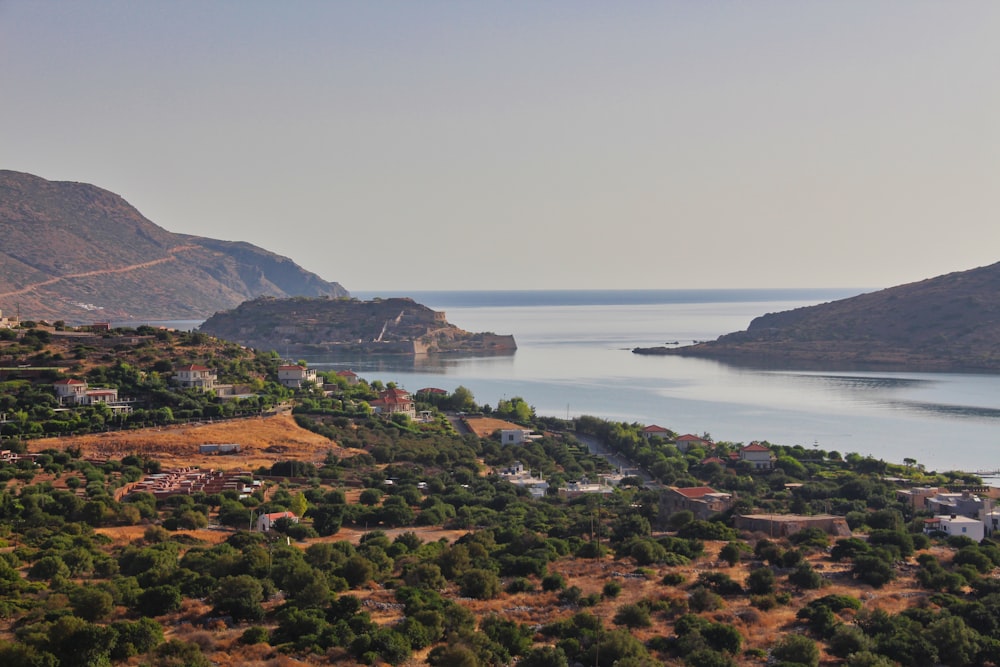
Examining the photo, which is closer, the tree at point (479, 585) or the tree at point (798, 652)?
the tree at point (798, 652)

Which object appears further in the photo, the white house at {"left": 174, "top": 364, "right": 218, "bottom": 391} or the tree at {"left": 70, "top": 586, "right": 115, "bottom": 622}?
the white house at {"left": 174, "top": 364, "right": 218, "bottom": 391}

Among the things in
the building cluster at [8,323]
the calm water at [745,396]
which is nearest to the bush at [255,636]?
the calm water at [745,396]

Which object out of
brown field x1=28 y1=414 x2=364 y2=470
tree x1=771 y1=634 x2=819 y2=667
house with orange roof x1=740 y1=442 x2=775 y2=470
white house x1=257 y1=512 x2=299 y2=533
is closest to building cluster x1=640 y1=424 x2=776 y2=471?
house with orange roof x1=740 y1=442 x2=775 y2=470

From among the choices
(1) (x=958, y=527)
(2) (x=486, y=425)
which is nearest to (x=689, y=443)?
(2) (x=486, y=425)

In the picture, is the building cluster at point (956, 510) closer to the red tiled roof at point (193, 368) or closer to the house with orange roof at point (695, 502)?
the house with orange roof at point (695, 502)

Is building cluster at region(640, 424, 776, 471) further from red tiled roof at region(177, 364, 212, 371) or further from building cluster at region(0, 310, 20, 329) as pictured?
building cluster at region(0, 310, 20, 329)
